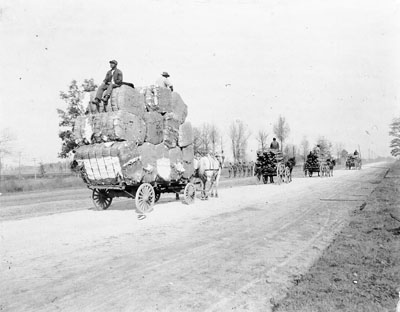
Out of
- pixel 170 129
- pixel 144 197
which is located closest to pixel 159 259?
pixel 144 197

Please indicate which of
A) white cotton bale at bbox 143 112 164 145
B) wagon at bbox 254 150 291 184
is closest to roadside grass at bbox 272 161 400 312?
white cotton bale at bbox 143 112 164 145

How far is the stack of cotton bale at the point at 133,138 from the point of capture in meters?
10.0

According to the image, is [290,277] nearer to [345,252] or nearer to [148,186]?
[345,252]

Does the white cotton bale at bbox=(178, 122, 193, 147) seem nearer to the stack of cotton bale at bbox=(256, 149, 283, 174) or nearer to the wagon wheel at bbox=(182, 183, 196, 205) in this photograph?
the wagon wheel at bbox=(182, 183, 196, 205)

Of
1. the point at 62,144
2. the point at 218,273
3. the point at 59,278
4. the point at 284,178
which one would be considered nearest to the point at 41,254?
the point at 59,278

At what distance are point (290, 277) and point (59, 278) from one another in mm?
3170

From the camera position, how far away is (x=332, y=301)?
3.77m

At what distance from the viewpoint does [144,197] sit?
10.7 m

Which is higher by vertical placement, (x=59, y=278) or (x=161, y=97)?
(x=161, y=97)

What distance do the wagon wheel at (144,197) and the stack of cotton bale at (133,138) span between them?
24cm

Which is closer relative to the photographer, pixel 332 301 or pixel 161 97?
pixel 332 301

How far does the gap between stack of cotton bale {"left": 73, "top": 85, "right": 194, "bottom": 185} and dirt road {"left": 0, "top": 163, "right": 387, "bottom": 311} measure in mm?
1455

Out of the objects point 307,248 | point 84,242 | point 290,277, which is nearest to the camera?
point 290,277

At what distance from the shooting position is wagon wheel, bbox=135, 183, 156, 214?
34.2 ft
